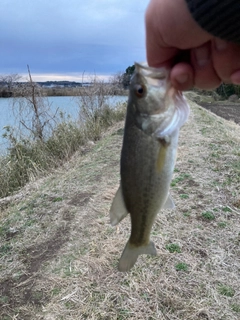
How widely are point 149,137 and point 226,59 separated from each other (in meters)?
0.40

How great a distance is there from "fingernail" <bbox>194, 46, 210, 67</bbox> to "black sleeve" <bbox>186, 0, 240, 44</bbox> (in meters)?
0.19

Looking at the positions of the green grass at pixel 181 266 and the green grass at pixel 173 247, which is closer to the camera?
the green grass at pixel 181 266

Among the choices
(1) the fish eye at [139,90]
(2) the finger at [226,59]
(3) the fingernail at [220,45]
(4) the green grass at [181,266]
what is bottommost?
(4) the green grass at [181,266]

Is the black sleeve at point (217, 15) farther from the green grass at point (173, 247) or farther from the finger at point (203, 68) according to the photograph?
the green grass at point (173, 247)

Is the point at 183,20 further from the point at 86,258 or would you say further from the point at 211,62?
the point at 86,258

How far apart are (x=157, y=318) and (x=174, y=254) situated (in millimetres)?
896

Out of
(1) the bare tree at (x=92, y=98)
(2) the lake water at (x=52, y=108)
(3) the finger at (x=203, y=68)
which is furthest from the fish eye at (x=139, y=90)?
(1) the bare tree at (x=92, y=98)

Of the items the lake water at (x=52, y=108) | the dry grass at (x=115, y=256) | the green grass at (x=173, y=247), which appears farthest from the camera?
the lake water at (x=52, y=108)

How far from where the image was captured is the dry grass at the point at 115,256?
3.20m

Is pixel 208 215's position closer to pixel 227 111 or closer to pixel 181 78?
pixel 181 78

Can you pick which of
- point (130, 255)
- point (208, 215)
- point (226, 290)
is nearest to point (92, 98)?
point (208, 215)

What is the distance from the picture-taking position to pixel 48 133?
33.9 ft

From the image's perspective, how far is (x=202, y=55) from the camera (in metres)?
1.36

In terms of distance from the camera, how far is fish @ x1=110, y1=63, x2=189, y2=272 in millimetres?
1340
